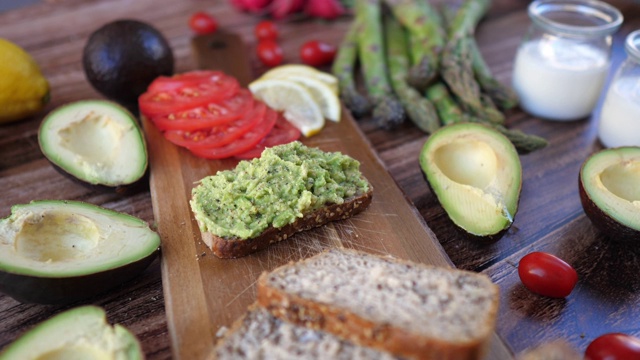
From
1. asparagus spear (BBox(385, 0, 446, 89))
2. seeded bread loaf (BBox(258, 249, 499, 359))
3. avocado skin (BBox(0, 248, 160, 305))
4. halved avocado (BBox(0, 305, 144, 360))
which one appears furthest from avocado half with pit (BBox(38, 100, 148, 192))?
asparagus spear (BBox(385, 0, 446, 89))

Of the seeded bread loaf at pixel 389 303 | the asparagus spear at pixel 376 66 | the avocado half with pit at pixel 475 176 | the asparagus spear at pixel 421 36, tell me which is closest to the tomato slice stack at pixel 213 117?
the asparagus spear at pixel 376 66

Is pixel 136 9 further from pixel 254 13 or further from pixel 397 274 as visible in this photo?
pixel 397 274

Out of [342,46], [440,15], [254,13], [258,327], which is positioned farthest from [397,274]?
[254,13]

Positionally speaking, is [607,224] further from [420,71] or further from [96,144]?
[96,144]

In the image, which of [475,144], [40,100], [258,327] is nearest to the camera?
[258,327]

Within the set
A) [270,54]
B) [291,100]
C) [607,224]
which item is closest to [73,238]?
[291,100]

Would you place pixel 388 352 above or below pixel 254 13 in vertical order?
above

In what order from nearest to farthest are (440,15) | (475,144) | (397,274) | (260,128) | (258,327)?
(258,327) → (397,274) → (475,144) → (260,128) → (440,15)
